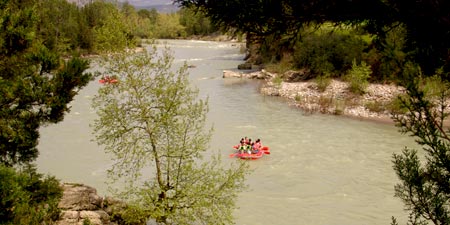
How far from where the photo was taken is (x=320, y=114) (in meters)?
28.4

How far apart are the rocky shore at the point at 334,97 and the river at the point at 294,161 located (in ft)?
4.71

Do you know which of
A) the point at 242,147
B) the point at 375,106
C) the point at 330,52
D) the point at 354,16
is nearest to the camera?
the point at 354,16

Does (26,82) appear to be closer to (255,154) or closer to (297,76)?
(255,154)

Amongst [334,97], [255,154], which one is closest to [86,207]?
[255,154]

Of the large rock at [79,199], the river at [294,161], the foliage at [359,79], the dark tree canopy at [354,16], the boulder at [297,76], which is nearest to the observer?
the dark tree canopy at [354,16]

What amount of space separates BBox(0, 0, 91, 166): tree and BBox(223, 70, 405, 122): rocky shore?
70.2 ft

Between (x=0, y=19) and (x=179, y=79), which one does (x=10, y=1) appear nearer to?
(x=0, y=19)

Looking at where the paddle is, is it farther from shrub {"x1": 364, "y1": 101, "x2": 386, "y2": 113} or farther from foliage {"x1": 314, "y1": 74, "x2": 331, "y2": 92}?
foliage {"x1": 314, "y1": 74, "x2": 331, "y2": 92}

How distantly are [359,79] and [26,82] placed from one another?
2825cm

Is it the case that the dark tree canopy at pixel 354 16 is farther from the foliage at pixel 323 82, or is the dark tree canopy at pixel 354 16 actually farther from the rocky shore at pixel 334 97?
→ the foliage at pixel 323 82

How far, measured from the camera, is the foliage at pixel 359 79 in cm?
3262

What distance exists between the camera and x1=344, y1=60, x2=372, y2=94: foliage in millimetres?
32625

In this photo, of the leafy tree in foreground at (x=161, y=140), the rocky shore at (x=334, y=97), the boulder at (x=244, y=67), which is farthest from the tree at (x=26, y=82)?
the boulder at (x=244, y=67)

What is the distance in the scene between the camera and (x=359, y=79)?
33.0 meters
